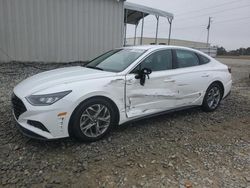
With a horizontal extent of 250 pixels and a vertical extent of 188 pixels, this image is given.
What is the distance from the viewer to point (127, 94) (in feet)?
12.9

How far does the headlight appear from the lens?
10.8 feet

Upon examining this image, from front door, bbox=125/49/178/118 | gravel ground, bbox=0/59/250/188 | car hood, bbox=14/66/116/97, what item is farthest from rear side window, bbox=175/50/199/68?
car hood, bbox=14/66/116/97

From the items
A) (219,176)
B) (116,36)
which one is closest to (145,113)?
(219,176)

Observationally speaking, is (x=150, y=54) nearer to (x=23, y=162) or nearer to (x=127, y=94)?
(x=127, y=94)

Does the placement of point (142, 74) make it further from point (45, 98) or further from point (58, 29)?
point (58, 29)

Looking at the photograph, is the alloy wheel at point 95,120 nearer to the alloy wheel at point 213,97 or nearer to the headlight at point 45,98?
the headlight at point 45,98

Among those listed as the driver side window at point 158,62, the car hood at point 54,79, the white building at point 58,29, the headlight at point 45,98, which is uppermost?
the white building at point 58,29

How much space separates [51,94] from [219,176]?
2.36 meters

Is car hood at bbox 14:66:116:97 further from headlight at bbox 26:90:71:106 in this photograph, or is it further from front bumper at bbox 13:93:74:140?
front bumper at bbox 13:93:74:140

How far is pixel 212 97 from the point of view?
5469 millimetres

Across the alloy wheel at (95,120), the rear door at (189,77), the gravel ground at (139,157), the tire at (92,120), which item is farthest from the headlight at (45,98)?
the rear door at (189,77)

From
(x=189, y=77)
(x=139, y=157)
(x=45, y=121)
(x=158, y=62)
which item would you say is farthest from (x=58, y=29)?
(x=139, y=157)

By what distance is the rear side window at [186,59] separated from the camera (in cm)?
486

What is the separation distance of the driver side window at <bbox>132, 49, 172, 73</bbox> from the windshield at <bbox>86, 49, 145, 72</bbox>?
0.57 feet
